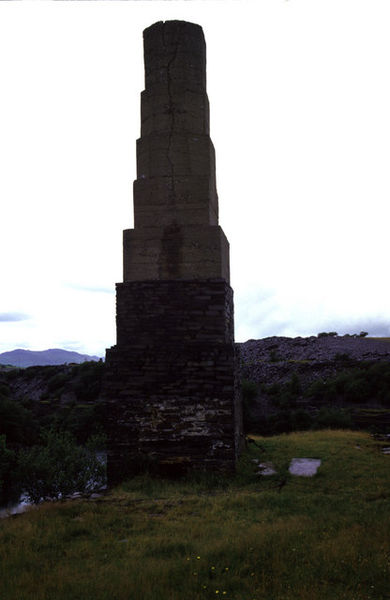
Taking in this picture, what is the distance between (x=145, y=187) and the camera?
1058 centimetres

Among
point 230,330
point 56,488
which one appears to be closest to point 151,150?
point 230,330

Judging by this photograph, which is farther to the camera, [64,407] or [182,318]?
[64,407]

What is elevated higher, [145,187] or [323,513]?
[145,187]

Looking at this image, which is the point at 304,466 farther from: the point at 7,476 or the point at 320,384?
the point at 320,384

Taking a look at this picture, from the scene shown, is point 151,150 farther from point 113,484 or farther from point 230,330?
point 113,484

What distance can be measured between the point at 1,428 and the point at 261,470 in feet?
63.4

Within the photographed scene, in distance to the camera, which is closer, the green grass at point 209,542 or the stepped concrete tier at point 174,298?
the green grass at point 209,542

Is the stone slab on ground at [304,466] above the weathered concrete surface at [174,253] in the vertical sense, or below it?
below

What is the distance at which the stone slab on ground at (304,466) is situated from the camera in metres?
9.51

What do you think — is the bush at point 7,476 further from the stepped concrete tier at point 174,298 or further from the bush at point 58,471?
the stepped concrete tier at point 174,298

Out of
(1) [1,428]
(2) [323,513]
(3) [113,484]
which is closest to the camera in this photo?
(2) [323,513]

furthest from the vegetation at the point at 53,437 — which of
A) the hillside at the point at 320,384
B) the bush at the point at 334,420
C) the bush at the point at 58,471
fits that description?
the bush at the point at 334,420

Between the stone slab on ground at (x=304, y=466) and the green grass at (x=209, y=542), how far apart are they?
1.41ft

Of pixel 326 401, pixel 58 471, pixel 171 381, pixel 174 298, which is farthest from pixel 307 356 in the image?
pixel 171 381
